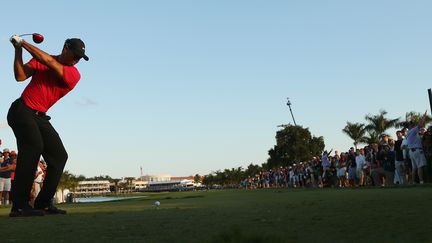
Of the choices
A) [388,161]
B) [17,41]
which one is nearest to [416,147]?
[388,161]

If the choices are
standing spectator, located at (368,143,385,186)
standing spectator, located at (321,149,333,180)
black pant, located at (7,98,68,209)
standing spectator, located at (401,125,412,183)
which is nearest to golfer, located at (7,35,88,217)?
black pant, located at (7,98,68,209)

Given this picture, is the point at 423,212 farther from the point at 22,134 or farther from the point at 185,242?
the point at 22,134

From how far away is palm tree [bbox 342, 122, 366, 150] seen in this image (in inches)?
2130

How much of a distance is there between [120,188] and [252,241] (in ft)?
602

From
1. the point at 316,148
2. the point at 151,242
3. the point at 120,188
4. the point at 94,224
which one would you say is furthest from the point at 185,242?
the point at 120,188

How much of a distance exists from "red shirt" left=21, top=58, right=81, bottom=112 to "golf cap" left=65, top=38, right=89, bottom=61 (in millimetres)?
212

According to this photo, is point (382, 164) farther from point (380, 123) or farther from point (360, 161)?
point (380, 123)

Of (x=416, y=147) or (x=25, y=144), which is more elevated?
(x=416, y=147)

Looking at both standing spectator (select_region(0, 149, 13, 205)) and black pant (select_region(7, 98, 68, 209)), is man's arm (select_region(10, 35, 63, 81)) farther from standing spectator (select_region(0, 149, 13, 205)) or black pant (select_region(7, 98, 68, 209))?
standing spectator (select_region(0, 149, 13, 205))

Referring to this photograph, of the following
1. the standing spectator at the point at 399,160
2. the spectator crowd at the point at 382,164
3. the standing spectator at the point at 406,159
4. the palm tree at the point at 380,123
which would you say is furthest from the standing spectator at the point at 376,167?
the palm tree at the point at 380,123

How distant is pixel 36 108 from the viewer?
590 centimetres

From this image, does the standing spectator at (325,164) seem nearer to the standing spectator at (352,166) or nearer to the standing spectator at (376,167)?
the standing spectator at (352,166)

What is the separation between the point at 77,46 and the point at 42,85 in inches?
24.1

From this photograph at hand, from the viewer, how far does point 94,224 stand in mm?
4383
